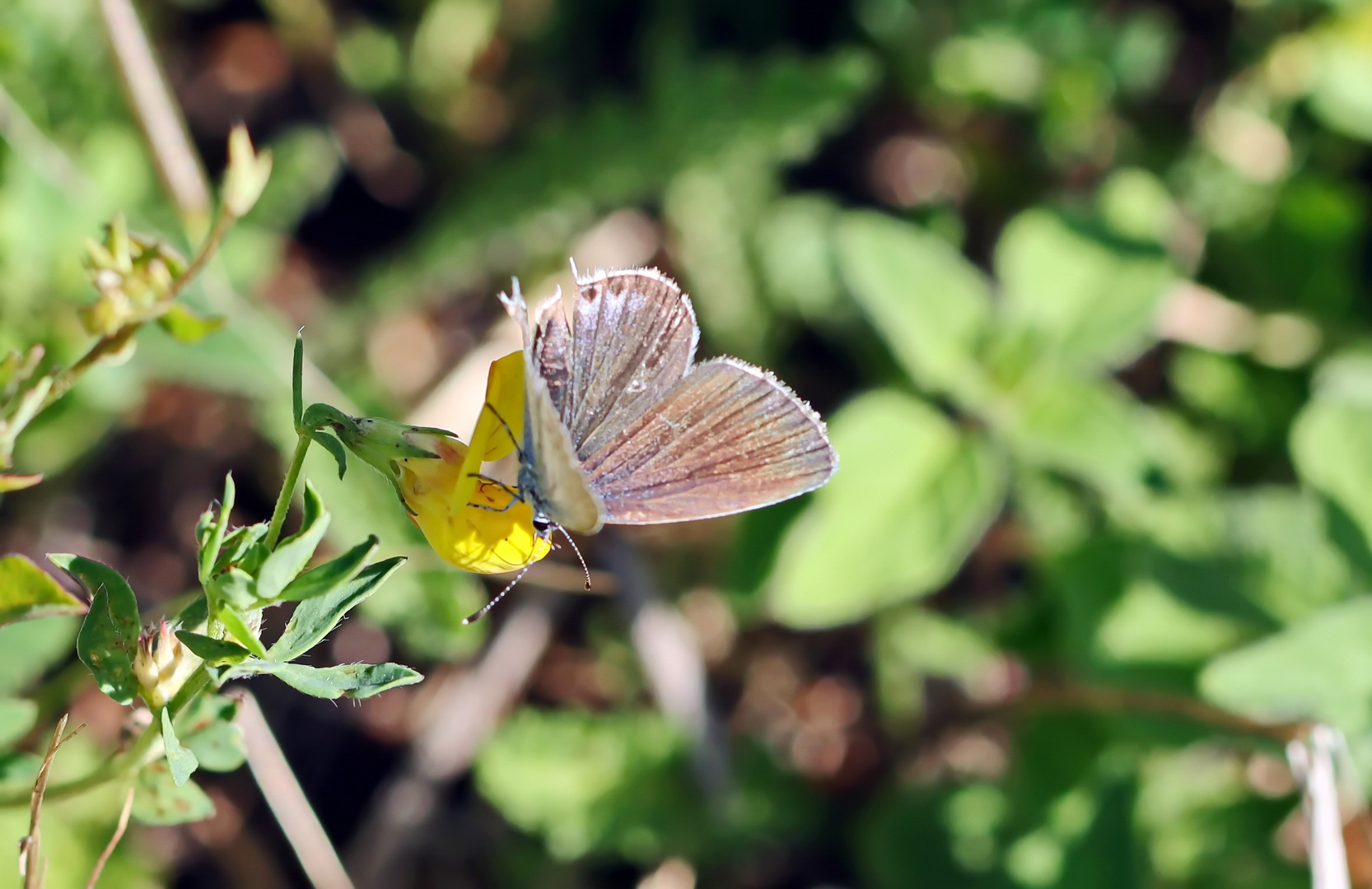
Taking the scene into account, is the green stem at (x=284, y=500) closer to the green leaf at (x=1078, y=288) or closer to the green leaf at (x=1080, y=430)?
the green leaf at (x=1080, y=430)

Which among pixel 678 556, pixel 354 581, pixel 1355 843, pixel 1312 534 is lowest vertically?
pixel 1355 843

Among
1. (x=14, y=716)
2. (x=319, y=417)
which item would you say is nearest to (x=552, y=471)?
(x=319, y=417)

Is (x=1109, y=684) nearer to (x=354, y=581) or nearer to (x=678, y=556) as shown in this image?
(x=678, y=556)

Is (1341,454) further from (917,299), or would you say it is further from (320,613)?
(320,613)

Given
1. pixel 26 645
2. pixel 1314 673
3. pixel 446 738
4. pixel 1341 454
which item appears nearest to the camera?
pixel 26 645

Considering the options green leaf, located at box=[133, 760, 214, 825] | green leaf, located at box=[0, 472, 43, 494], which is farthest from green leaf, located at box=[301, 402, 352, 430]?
green leaf, located at box=[133, 760, 214, 825]

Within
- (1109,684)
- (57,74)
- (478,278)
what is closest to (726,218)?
(478,278)

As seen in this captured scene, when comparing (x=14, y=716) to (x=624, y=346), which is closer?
(x=624, y=346)
